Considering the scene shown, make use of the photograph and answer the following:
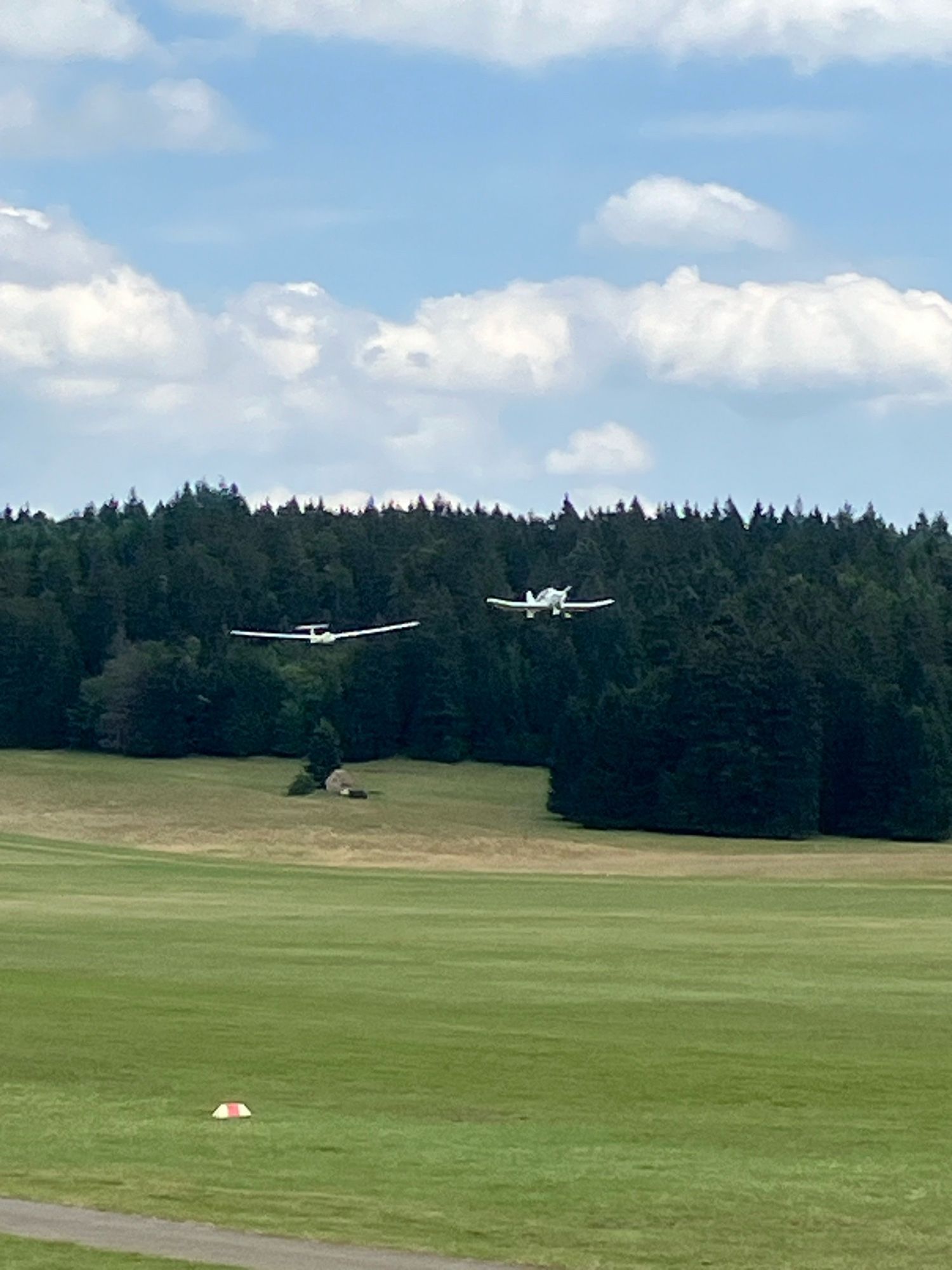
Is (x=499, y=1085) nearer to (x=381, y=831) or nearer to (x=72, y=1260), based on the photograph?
(x=72, y=1260)

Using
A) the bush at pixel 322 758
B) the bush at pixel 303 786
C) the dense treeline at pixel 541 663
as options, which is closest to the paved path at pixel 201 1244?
the dense treeline at pixel 541 663

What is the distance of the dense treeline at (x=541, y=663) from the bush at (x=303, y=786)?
12.7 m

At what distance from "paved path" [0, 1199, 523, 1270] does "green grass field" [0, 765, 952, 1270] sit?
357mm

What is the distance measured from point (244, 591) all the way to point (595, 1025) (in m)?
148

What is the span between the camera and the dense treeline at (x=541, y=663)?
118750 mm

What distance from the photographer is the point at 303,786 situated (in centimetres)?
12300

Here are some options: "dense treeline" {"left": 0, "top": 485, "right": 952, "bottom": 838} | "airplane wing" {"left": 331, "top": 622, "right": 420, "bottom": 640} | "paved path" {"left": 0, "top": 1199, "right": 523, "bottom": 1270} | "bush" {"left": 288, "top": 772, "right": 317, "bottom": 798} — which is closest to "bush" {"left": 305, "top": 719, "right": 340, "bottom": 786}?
"bush" {"left": 288, "top": 772, "right": 317, "bottom": 798}

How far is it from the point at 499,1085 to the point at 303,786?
325 ft

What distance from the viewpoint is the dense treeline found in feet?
390

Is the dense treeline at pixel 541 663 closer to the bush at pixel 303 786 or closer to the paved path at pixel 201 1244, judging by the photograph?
the bush at pixel 303 786

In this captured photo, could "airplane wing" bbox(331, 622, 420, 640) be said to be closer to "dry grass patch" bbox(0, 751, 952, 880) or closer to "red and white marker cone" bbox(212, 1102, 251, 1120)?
"dry grass patch" bbox(0, 751, 952, 880)

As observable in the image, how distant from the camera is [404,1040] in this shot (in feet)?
93.3

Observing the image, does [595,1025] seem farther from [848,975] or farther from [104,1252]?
[104,1252]

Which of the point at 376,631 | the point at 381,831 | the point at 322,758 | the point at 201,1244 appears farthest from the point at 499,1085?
the point at 322,758
